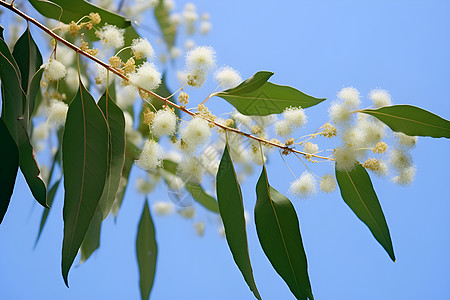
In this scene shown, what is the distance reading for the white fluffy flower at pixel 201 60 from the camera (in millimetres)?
943

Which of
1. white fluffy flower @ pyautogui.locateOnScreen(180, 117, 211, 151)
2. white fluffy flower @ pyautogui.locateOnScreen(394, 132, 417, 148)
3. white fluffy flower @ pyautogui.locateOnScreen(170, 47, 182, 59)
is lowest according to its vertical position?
white fluffy flower @ pyautogui.locateOnScreen(180, 117, 211, 151)

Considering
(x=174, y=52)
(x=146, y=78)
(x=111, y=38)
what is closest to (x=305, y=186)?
(x=146, y=78)

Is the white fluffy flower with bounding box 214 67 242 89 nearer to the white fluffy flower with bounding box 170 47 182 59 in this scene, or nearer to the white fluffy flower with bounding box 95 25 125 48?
the white fluffy flower with bounding box 95 25 125 48

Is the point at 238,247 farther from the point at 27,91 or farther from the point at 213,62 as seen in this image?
the point at 27,91

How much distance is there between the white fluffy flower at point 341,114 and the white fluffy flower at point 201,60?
29 cm

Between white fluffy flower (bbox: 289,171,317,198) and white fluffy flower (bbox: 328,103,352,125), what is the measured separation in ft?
0.46

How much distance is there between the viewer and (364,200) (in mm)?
1034

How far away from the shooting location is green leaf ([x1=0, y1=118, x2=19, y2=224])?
0.81 m

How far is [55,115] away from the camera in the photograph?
1.14 metres

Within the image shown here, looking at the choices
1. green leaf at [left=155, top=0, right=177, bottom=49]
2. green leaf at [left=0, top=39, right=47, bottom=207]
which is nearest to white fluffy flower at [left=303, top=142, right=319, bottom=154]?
green leaf at [left=0, top=39, right=47, bottom=207]

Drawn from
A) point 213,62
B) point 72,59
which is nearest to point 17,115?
point 213,62

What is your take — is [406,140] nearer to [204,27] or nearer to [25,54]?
[25,54]

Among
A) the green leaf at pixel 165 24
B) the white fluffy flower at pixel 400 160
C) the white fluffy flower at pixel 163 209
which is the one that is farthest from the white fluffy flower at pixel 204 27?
the white fluffy flower at pixel 400 160

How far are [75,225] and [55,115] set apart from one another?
0.40 meters
